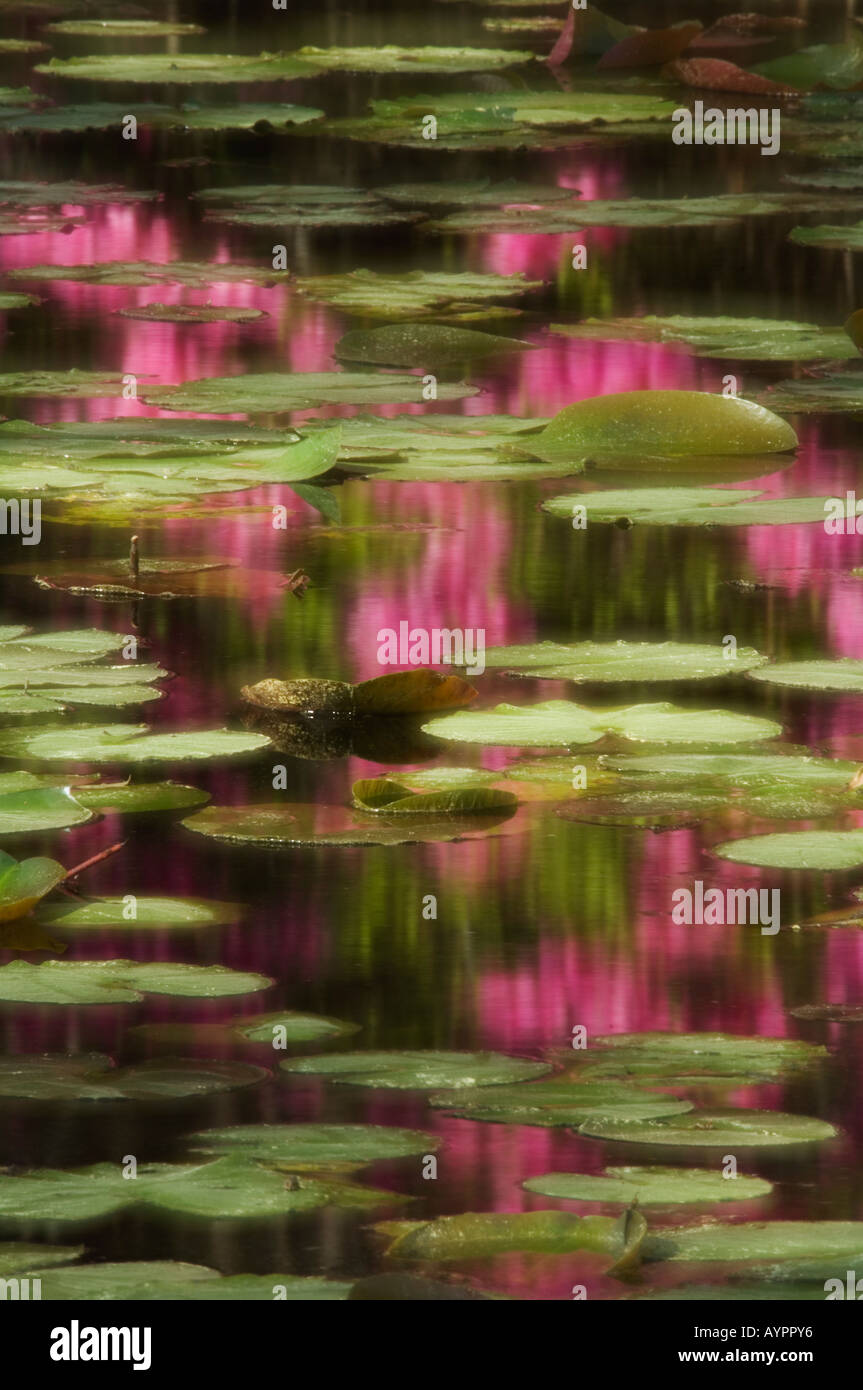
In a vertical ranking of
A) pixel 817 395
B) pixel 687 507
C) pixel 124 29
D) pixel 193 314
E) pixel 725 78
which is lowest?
pixel 687 507

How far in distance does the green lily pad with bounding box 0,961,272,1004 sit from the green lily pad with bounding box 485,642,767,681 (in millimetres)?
1146

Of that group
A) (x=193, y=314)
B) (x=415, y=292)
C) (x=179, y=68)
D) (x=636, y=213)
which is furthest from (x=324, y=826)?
(x=179, y=68)

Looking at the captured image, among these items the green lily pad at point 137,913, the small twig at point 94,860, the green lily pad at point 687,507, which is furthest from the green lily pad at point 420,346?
the green lily pad at point 137,913

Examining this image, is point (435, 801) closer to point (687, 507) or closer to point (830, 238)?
point (687, 507)

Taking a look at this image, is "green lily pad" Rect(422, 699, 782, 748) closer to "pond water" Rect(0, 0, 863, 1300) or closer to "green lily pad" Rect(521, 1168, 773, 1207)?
"pond water" Rect(0, 0, 863, 1300)

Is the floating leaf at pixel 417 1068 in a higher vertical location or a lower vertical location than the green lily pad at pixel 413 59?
lower

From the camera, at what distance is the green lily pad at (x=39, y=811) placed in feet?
10.8

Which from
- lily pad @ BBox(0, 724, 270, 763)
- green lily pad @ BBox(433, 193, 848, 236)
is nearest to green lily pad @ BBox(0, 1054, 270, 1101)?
lily pad @ BBox(0, 724, 270, 763)

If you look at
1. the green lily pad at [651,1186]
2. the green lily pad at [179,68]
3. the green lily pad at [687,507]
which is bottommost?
the green lily pad at [651,1186]

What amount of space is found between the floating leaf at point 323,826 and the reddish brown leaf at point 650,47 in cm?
883

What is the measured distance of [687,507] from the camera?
193 inches

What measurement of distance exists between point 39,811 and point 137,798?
0.53 ft

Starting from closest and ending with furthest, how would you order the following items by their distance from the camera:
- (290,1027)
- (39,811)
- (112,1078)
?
(112,1078)
(290,1027)
(39,811)

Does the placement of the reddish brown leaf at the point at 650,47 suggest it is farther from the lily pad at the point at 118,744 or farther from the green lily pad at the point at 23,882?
the green lily pad at the point at 23,882
